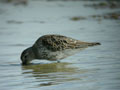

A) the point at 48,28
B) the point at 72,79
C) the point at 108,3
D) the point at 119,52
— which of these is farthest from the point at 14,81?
the point at 108,3

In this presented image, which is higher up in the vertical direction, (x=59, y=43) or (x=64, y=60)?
(x=59, y=43)

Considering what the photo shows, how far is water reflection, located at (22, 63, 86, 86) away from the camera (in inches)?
250

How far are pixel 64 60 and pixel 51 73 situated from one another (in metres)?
1.74

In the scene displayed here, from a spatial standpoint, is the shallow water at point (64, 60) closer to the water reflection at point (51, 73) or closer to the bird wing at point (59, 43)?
the water reflection at point (51, 73)

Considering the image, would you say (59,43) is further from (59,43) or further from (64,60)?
(64,60)

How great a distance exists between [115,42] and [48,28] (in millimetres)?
4346

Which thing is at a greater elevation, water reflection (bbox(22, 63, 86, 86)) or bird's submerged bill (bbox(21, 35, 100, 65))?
bird's submerged bill (bbox(21, 35, 100, 65))

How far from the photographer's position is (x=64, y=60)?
8.87 m

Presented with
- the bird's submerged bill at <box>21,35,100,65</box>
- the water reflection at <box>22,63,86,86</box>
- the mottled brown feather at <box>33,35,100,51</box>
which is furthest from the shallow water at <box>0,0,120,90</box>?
the mottled brown feather at <box>33,35,100,51</box>

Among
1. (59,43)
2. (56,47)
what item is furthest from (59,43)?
(56,47)

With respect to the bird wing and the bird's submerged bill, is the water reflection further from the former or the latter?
the bird wing

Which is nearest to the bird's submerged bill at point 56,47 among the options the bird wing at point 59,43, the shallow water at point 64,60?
the bird wing at point 59,43

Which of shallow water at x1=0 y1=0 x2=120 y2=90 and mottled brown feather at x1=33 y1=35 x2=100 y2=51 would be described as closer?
shallow water at x1=0 y1=0 x2=120 y2=90

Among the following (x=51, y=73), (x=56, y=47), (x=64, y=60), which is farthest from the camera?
(x=64, y=60)
